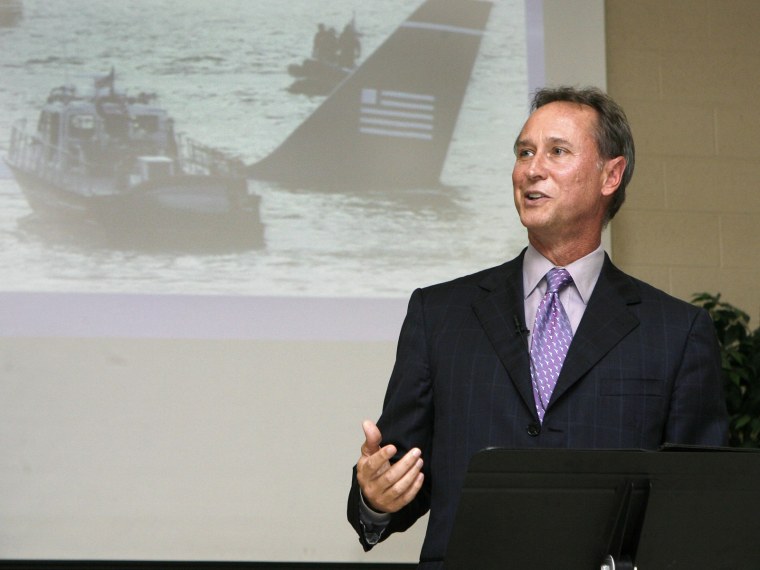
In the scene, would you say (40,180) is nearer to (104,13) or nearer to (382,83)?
(104,13)

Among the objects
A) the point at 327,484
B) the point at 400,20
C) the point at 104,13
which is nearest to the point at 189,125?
the point at 104,13

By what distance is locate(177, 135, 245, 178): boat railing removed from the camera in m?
3.49

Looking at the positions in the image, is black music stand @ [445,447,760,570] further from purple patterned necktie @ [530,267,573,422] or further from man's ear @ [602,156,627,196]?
man's ear @ [602,156,627,196]

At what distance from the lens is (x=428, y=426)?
6.19ft

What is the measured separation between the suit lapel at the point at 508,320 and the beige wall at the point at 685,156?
2142 mm

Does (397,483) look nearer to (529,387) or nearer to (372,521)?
(372,521)

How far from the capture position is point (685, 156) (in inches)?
160

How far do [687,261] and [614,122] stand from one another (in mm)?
2166

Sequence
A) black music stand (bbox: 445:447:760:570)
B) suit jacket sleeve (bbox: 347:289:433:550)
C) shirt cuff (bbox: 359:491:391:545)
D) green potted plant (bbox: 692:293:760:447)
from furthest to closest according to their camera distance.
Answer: green potted plant (bbox: 692:293:760:447) → suit jacket sleeve (bbox: 347:289:433:550) → shirt cuff (bbox: 359:491:391:545) → black music stand (bbox: 445:447:760:570)

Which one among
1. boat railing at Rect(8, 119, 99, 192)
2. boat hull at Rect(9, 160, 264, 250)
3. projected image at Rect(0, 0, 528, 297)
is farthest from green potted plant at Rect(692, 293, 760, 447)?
boat railing at Rect(8, 119, 99, 192)

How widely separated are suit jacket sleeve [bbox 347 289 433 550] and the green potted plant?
199cm

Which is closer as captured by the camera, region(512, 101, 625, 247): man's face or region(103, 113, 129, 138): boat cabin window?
region(512, 101, 625, 247): man's face

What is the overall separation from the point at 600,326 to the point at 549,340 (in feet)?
0.32

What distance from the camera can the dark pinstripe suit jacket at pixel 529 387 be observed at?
69.2 inches
